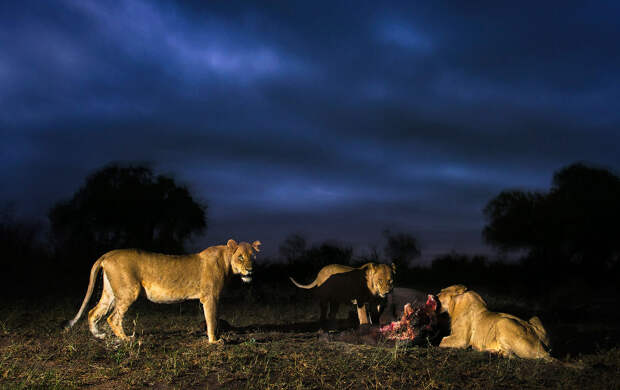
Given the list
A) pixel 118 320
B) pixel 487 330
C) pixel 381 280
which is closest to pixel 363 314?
pixel 381 280

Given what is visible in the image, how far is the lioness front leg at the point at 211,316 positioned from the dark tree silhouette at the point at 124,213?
13623mm

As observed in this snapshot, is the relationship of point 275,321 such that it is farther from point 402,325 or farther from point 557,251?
point 557,251

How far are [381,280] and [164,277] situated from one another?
3455 millimetres

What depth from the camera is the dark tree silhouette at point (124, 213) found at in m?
21.0

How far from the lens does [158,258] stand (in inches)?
294

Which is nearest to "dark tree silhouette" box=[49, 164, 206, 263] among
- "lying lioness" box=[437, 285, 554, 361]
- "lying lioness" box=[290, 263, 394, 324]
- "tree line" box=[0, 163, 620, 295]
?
"tree line" box=[0, 163, 620, 295]

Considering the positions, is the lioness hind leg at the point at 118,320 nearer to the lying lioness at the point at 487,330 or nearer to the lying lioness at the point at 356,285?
the lying lioness at the point at 356,285

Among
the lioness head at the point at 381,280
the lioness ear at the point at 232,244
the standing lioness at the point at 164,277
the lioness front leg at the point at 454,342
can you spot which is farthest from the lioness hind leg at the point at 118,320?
the lioness front leg at the point at 454,342

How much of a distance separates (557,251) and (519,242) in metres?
1.68

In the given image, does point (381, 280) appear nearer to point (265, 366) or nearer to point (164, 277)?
point (265, 366)

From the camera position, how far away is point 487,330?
262 inches

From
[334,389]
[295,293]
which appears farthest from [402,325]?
[295,293]

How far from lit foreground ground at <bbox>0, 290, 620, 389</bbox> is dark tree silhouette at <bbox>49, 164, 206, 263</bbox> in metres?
13.4

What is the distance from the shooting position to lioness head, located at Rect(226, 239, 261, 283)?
7391mm
